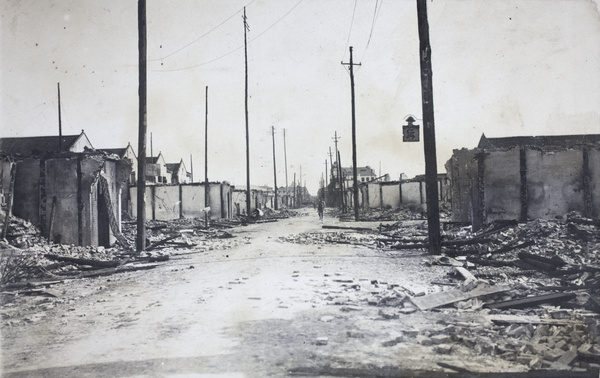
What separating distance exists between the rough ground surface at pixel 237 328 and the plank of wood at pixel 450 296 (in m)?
0.18

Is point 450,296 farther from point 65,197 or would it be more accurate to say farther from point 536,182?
point 65,197

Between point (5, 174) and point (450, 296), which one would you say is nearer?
point (450, 296)

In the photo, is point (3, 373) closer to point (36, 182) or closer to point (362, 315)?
point (362, 315)

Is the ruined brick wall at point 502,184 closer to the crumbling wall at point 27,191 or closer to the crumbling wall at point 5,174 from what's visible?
the crumbling wall at point 27,191

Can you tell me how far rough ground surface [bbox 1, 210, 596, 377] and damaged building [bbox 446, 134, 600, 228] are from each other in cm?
598

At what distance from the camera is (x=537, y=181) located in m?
12.0

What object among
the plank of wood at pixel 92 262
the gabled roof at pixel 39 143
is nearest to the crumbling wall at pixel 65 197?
the plank of wood at pixel 92 262

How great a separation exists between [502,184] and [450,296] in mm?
8489

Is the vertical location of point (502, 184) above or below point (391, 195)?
above

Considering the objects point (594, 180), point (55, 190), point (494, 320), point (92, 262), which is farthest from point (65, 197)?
point (594, 180)

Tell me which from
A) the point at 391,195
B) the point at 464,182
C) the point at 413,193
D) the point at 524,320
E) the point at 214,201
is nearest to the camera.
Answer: the point at 524,320

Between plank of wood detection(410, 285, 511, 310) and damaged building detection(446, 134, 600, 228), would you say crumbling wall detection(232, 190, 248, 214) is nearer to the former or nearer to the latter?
Result: damaged building detection(446, 134, 600, 228)

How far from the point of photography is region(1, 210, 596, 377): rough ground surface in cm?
340

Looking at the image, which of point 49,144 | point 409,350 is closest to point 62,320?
point 409,350
